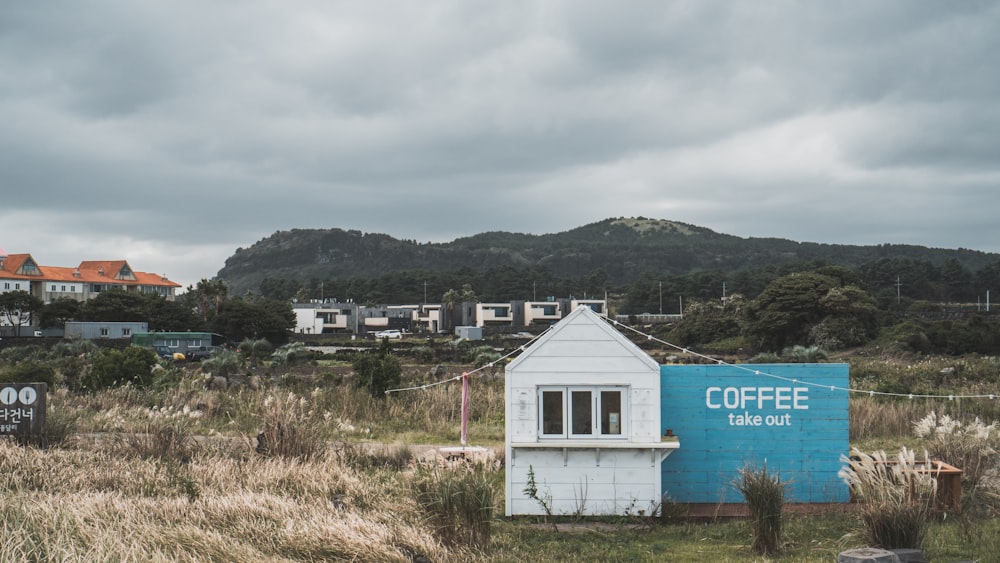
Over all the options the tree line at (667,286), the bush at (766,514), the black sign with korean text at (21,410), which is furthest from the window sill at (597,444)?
the tree line at (667,286)

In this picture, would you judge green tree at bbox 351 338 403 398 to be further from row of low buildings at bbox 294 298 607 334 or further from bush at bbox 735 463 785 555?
row of low buildings at bbox 294 298 607 334

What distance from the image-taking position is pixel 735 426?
40.3ft

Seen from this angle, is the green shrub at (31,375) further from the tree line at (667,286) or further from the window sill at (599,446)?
the tree line at (667,286)

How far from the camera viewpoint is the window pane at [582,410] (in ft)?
38.7

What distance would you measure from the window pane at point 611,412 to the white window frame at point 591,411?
1 cm

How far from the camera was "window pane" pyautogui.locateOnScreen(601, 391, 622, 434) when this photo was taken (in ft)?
38.2

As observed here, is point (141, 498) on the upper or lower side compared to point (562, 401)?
lower

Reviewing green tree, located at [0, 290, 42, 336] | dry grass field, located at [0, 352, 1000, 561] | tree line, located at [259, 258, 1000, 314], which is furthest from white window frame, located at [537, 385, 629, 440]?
tree line, located at [259, 258, 1000, 314]

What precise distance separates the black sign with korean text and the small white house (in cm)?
964

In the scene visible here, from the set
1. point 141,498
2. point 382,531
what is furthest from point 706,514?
point 141,498

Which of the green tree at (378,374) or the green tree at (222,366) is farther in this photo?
the green tree at (222,366)

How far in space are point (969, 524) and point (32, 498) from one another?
11750 mm

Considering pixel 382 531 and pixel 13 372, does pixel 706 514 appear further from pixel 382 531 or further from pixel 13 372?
pixel 13 372

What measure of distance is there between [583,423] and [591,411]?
202 mm
